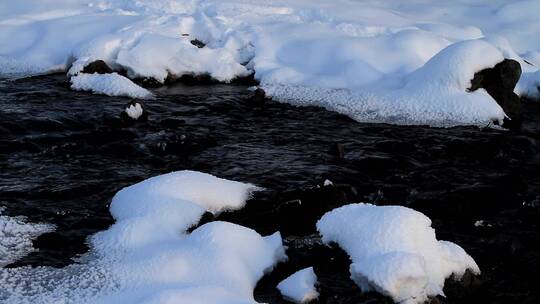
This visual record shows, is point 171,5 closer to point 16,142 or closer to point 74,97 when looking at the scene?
point 74,97

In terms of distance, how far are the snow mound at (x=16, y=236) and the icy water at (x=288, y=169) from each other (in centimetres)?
12

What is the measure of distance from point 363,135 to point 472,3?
14.2 metres

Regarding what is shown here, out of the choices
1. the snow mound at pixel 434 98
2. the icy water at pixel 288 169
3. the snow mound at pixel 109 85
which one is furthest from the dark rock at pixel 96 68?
the snow mound at pixel 434 98

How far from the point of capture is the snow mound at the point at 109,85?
41.2 ft

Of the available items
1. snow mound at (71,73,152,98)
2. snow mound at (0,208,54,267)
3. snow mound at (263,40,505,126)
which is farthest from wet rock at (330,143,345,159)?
snow mound at (71,73,152,98)

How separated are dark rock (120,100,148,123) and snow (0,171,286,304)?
3841 mm

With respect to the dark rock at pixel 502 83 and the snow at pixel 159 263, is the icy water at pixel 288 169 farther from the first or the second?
the dark rock at pixel 502 83

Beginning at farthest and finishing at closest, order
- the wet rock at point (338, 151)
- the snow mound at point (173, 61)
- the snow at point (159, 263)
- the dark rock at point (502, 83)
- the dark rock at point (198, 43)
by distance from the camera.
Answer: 1. the dark rock at point (198, 43)
2. the snow mound at point (173, 61)
3. the dark rock at point (502, 83)
4. the wet rock at point (338, 151)
5. the snow at point (159, 263)

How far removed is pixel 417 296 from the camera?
5.06 m

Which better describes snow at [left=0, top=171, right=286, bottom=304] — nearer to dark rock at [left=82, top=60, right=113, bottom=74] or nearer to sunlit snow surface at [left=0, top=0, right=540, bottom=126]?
sunlit snow surface at [left=0, top=0, right=540, bottom=126]

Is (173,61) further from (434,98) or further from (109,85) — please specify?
(434,98)

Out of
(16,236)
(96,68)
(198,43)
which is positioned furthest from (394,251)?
(198,43)

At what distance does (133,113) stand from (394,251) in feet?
21.4

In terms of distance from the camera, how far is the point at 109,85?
1262 cm
